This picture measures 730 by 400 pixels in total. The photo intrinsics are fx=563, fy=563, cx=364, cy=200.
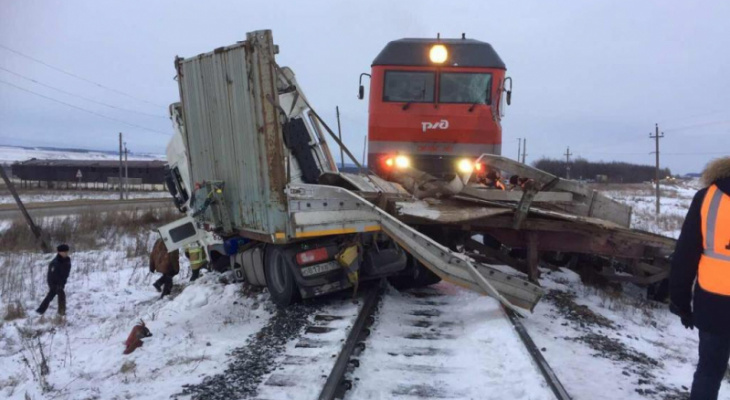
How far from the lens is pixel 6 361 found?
6.16 meters

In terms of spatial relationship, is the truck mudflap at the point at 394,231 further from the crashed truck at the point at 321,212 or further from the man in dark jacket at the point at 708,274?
the man in dark jacket at the point at 708,274

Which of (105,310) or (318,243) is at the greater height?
(318,243)

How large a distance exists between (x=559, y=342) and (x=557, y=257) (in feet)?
14.3

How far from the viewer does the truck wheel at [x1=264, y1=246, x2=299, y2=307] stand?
6.62 metres

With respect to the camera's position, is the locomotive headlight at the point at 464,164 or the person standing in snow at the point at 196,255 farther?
the locomotive headlight at the point at 464,164

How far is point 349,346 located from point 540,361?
5.11 feet

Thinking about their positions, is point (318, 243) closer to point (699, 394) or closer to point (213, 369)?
point (213, 369)

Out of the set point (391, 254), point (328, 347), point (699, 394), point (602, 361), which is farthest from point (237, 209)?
point (699, 394)

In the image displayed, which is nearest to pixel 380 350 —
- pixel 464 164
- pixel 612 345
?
pixel 612 345

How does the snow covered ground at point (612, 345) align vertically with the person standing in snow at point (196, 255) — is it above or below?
below

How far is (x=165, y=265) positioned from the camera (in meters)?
9.80

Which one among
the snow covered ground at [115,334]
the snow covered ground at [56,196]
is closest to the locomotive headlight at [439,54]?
the snow covered ground at [115,334]

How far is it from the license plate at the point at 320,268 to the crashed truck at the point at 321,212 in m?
0.01

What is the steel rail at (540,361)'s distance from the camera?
12.5 feet
